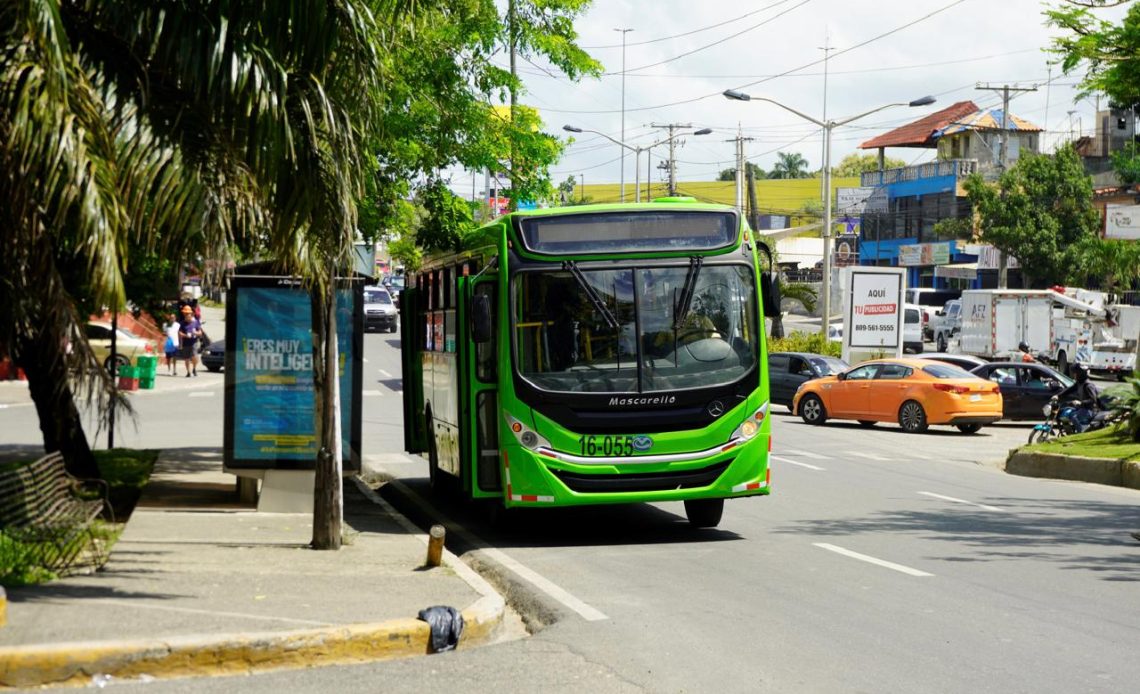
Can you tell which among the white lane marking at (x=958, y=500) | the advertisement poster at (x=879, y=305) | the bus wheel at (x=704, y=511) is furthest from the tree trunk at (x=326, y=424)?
the advertisement poster at (x=879, y=305)

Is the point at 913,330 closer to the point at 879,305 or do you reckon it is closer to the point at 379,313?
the point at 879,305

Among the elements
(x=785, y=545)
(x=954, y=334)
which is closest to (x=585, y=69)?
(x=785, y=545)

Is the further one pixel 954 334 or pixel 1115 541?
Result: pixel 954 334

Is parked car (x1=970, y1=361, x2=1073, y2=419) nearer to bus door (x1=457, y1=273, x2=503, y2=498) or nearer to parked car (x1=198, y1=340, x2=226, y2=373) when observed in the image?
bus door (x1=457, y1=273, x2=503, y2=498)

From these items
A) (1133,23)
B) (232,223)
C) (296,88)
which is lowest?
(232,223)

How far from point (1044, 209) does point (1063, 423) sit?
42.0 m

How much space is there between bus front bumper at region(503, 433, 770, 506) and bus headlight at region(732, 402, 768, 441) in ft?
0.25

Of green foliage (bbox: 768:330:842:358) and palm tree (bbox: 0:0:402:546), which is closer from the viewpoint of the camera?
palm tree (bbox: 0:0:402:546)

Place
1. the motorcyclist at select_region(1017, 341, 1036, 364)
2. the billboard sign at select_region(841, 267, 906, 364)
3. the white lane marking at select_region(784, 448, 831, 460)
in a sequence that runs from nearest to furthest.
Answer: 1. the white lane marking at select_region(784, 448, 831, 460)
2. the billboard sign at select_region(841, 267, 906, 364)
3. the motorcyclist at select_region(1017, 341, 1036, 364)

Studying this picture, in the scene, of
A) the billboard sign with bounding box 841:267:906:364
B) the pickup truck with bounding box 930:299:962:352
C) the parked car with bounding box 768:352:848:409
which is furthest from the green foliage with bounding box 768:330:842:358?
the pickup truck with bounding box 930:299:962:352

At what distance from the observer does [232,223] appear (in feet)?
39.5

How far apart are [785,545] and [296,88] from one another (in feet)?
20.2

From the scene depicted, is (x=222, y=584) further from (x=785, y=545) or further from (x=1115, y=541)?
(x=1115, y=541)

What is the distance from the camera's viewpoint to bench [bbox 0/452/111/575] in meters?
9.98
